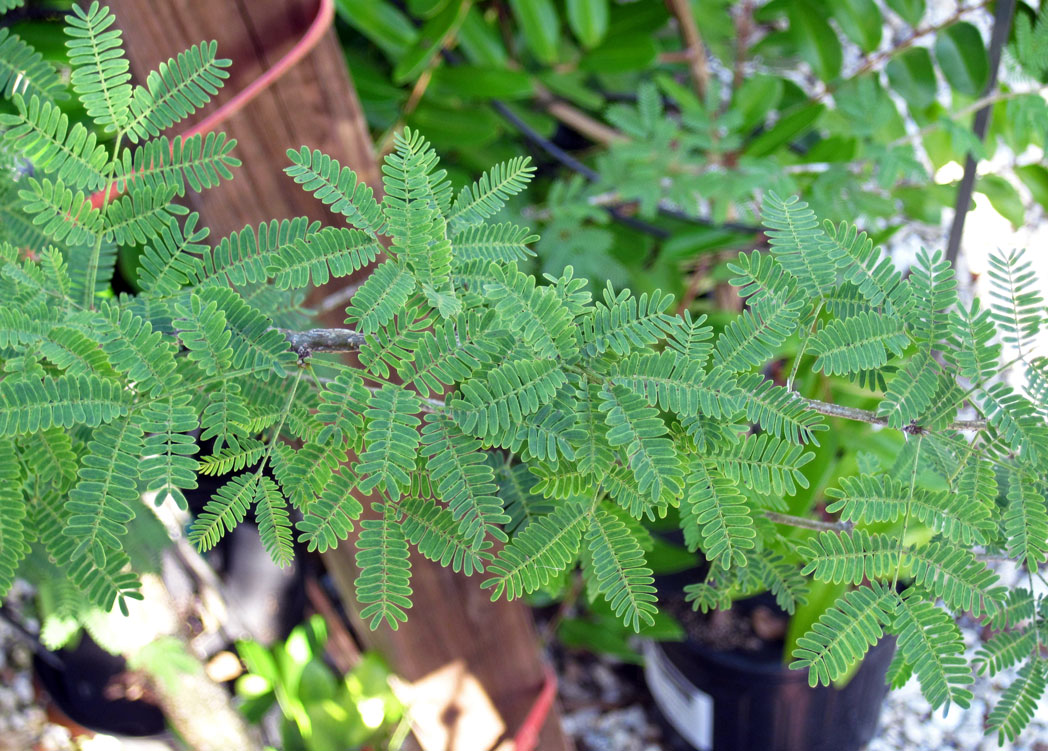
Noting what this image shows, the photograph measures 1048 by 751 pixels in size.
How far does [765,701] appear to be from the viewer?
1.21 metres

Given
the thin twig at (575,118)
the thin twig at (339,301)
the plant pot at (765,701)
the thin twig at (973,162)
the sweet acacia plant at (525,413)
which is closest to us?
the sweet acacia plant at (525,413)

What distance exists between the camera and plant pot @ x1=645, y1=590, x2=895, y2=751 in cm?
118

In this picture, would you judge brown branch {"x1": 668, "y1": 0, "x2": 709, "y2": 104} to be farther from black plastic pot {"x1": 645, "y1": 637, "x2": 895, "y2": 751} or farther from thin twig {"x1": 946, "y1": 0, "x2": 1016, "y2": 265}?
black plastic pot {"x1": 645, "y1": 637, "x2": 895, "y2": 751}

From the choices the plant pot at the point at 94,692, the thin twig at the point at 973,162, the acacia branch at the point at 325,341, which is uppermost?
the acacia branch at the point at 325,341

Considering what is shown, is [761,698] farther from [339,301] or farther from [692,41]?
[692,41]

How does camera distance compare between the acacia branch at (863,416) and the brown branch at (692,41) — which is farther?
the brown branch at (692,41)

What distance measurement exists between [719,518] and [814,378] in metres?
0.76

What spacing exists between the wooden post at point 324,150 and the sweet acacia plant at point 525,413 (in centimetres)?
45

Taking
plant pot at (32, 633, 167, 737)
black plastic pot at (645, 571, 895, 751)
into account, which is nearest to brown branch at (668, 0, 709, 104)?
black plastic pot at (645, 571, 895, 751)

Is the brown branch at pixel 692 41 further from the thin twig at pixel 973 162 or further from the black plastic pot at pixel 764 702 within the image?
the black plastic pot at pixel 764 702

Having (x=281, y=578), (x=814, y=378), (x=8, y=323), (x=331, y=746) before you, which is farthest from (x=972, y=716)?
(x=8, y=323)

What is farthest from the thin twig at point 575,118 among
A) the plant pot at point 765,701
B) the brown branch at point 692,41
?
the plant pot at point 765,701

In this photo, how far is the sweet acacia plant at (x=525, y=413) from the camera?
338 millimetres

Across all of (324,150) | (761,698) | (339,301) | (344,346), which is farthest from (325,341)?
(761,698)
